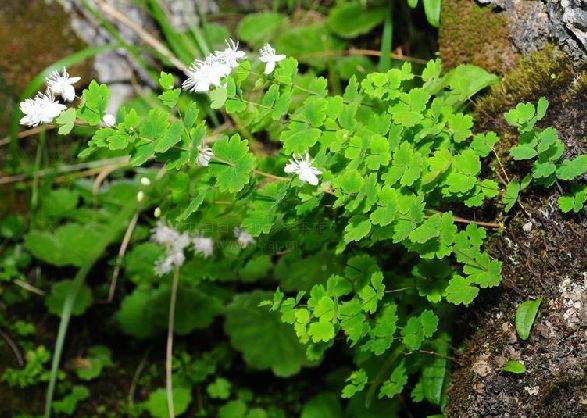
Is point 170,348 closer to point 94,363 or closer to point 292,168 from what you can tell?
point 94,363

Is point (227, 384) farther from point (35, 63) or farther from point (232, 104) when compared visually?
point (35, 63)

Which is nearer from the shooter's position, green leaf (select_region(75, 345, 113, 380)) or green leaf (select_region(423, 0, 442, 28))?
green leaf (select_region(423, 0, 442, 28))

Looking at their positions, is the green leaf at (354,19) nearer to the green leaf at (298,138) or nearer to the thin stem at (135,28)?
the thin stem at (135,28)

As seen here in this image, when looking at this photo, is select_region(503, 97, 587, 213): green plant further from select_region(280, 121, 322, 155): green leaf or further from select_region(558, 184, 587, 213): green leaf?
select_region(280, 121, 322, 155): green leaf

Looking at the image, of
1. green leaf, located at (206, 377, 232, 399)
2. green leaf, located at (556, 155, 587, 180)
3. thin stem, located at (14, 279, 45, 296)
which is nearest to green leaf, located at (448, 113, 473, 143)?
green leaf, located at (556, 155, 587, 180)

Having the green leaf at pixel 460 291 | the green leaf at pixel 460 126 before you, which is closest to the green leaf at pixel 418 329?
the green leaf at pixel 460 291

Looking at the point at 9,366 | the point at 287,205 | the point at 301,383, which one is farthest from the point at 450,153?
the point at 9,366

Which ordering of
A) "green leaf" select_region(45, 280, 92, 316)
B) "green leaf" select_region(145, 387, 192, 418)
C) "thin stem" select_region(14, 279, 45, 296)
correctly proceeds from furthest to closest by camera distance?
"thin stem" select_region(14, 279, 45, 296) < "green leaf" select_region(45, 280, 92, 316) < "green leaf" select_region(145, 387, 192, 418)
